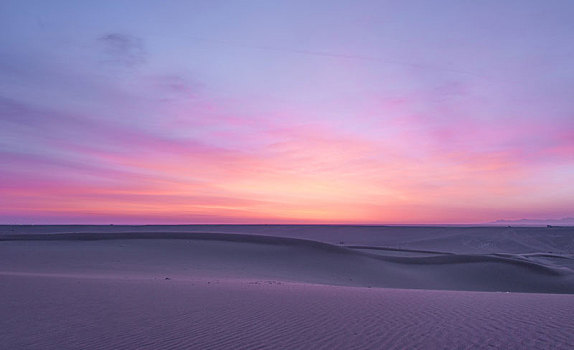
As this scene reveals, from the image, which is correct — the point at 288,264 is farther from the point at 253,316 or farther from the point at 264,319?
the point at 264,319

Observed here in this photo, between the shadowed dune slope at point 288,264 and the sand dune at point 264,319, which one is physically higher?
the sand dune at point 264,319

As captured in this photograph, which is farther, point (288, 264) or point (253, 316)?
point (288, 264)

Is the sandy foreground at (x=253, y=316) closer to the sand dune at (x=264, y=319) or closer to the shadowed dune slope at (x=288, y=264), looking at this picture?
the sand dune at (x=264, y=319)

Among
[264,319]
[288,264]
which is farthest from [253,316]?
[288,264]

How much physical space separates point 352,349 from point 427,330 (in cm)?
160

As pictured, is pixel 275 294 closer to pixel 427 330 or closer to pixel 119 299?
pixel 119 299

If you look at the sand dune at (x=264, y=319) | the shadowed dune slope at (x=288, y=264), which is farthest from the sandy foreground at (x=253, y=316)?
the shadowed dune slope at (x=288, y=264)

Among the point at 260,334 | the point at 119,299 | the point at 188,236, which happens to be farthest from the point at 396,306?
the point at 188,236

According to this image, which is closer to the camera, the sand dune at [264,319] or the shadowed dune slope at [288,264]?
the sand dune at [264,319]

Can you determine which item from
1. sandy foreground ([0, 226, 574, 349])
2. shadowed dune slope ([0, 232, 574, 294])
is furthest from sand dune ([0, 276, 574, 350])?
shadowed dune slope ([0, 232, 574, 294])

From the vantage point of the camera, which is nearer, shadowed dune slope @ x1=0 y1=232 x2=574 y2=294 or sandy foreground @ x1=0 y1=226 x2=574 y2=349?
sandy foreground @ x1=0 y1=226 x2=574 y2=349

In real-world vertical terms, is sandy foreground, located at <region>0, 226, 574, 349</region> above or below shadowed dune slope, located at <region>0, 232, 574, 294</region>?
above

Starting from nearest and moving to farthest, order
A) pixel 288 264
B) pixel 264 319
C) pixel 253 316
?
pixel 264 319 → pixel 253 316 → pixel 288 264

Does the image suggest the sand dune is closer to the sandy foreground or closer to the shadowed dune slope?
the sandy foreground
